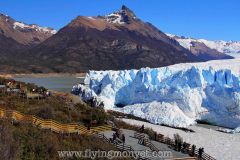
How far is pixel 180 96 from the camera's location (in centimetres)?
3441

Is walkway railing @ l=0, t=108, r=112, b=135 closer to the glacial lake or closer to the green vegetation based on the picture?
the green vegetation

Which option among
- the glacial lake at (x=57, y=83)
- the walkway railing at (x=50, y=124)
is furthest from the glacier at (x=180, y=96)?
the glacial lake at (x=57, y=83)

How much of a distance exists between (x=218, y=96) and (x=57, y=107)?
14.1m

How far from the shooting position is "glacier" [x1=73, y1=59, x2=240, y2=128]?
32.4m

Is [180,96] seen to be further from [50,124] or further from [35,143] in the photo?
[35,143]

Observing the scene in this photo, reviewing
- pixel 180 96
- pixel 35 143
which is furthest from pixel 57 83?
pixel 35 143

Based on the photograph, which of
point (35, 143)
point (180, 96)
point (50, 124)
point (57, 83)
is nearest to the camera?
point (35, 143)

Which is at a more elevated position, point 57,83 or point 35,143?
point 57,83

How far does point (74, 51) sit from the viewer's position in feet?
636

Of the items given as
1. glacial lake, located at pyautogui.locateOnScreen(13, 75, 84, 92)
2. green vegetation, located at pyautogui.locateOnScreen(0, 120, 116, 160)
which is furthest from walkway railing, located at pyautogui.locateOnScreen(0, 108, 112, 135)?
glacial lake, located at pyautogui.locateOnScreen(13, 75, 84, 92)

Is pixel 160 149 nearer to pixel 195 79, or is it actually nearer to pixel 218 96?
pixel 218 96

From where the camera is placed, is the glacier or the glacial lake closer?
the glacier

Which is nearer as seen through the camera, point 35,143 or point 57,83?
point 35,143

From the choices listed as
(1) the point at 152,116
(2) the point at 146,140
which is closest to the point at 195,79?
(1) the point at 152,116
